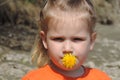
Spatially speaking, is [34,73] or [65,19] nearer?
[65,19]

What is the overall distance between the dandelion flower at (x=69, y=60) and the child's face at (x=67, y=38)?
3 centimetres

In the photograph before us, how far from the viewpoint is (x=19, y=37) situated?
19.9 ft

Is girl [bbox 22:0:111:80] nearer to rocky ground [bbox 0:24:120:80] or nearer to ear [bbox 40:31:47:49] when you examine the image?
ear [bbox 40:31:47:49]

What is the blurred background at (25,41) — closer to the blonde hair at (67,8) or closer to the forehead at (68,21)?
the blonde hair at (67,8)

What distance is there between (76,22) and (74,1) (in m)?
0.15

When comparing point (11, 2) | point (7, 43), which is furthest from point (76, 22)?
point (11, 2)

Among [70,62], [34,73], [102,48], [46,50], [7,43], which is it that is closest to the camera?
[70,62]

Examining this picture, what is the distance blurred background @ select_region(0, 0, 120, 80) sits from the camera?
479 centimetres

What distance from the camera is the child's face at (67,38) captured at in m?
2.46

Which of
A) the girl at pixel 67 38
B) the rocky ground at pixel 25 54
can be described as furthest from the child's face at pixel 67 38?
the rocky ground at pixel 25 54

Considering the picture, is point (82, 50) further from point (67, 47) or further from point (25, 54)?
point (25, 54)

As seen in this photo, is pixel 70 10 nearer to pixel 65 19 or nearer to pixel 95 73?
pixel 65 19

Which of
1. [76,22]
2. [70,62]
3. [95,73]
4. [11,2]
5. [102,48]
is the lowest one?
[102,48]

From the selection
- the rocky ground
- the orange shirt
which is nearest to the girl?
the orange shirt
